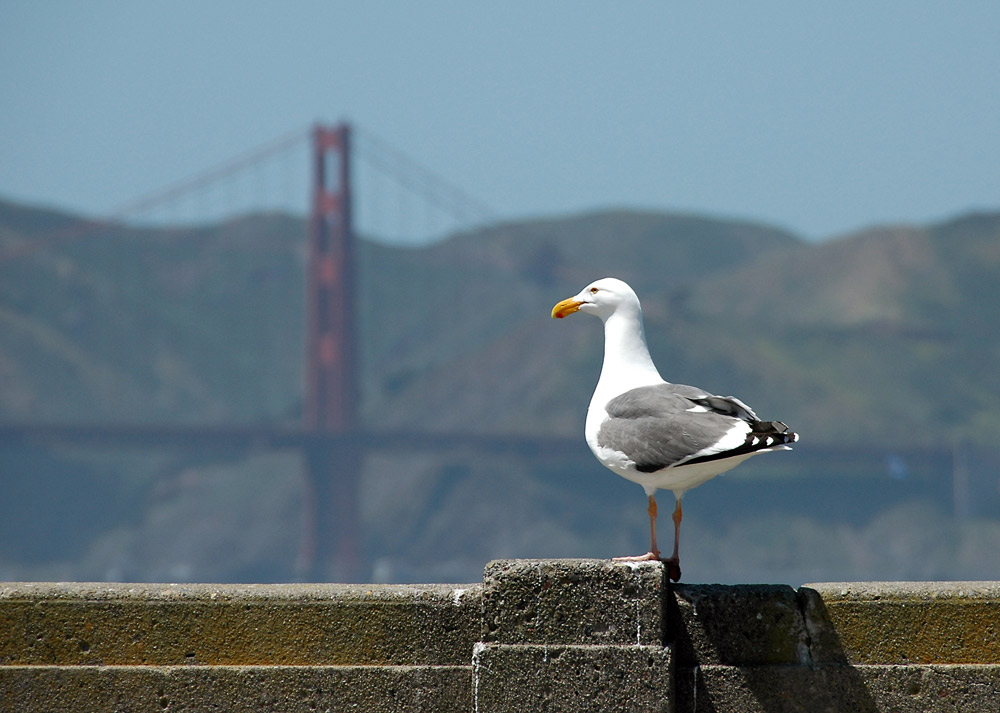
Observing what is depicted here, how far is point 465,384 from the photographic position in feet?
519

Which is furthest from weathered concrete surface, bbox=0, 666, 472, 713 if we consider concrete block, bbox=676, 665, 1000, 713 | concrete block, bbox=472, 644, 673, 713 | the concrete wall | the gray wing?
the gray wing

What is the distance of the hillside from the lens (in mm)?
133625

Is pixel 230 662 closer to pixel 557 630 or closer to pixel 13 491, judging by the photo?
pixel 557 630

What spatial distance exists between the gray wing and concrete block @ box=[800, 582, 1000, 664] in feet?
1.86

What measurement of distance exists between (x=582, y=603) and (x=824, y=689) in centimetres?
78

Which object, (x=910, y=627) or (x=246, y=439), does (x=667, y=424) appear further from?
(x=246, y=439)

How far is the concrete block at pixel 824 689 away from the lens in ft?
13.9

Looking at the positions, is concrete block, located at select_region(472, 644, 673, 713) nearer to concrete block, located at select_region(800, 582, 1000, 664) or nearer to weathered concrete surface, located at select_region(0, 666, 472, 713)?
weathered concrete surface, located at select_region(0, 666, 472, 713)

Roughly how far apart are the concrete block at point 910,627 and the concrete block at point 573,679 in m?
0.54

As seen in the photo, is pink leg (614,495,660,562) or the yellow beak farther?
the yellow beak

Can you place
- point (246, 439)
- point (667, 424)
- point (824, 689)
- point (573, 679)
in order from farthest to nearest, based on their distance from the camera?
point (246, 439) → point (667, 424) → point (824, 689) → point (573, 679)

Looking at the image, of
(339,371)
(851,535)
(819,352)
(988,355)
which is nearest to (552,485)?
(851,535)

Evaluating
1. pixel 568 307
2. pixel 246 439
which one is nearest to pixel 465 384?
pixel 246 439

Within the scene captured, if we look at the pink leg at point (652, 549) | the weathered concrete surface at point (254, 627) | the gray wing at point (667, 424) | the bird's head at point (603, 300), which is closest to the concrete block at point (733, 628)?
the pink leg at point (652, 549)
